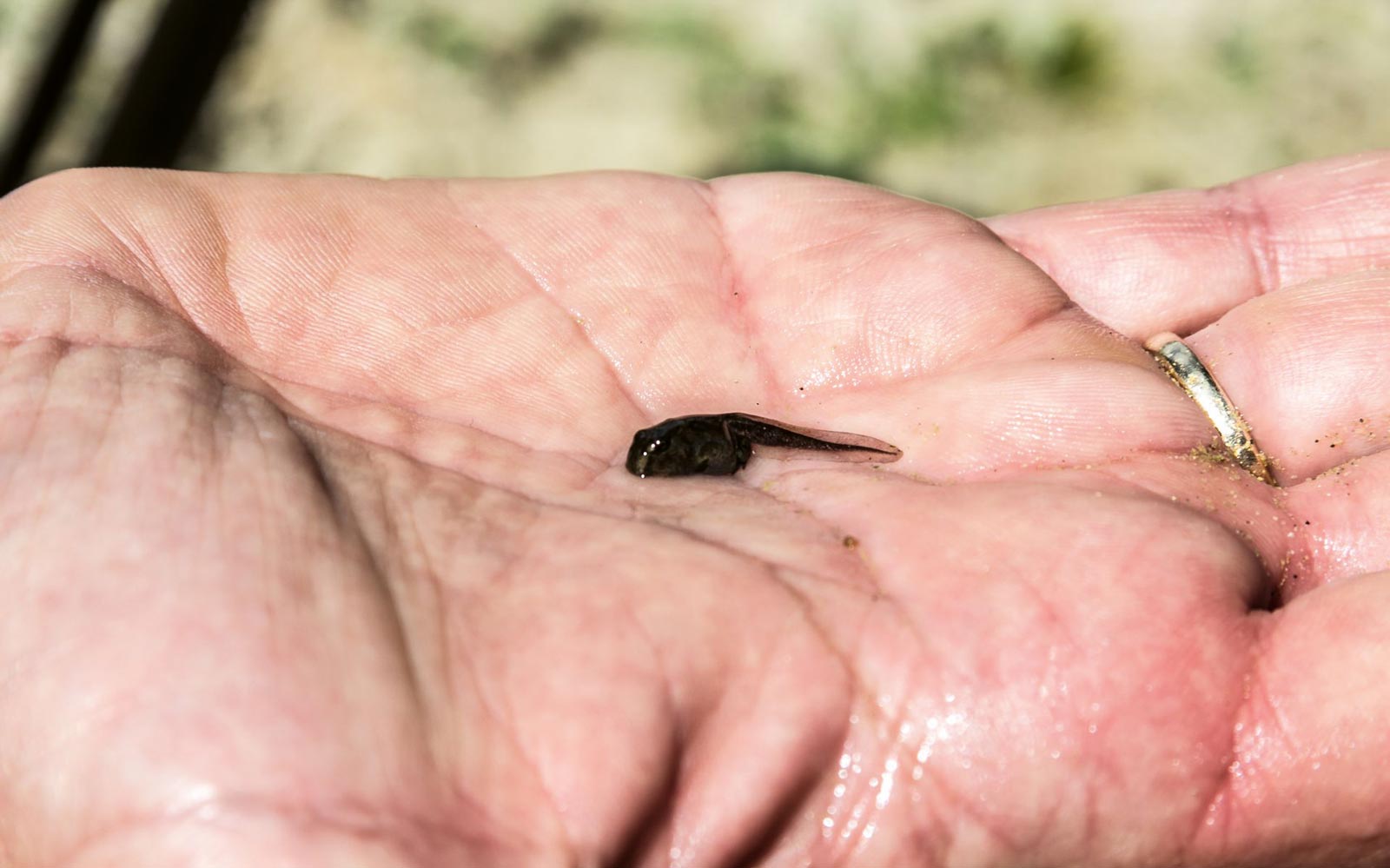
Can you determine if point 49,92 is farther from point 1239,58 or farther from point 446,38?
point 1239,58

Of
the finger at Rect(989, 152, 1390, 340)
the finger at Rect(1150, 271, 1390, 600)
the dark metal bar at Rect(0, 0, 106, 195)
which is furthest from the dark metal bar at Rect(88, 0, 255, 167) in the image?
the finger at Rect(1150, 271, 1390, 600)

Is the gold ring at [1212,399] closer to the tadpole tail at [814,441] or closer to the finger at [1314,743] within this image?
the finger at [1314,743]

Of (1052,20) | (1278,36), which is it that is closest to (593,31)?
(1052,20)

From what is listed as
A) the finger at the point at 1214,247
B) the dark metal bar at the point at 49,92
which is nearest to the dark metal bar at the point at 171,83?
the dark metal bar at the point at 49,92

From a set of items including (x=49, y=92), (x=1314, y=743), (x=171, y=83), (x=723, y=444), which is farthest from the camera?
(x=171, y=83)

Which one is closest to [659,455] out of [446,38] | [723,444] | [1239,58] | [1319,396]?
[723,444]

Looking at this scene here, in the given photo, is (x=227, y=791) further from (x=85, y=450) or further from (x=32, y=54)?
(x=32, y=54)
